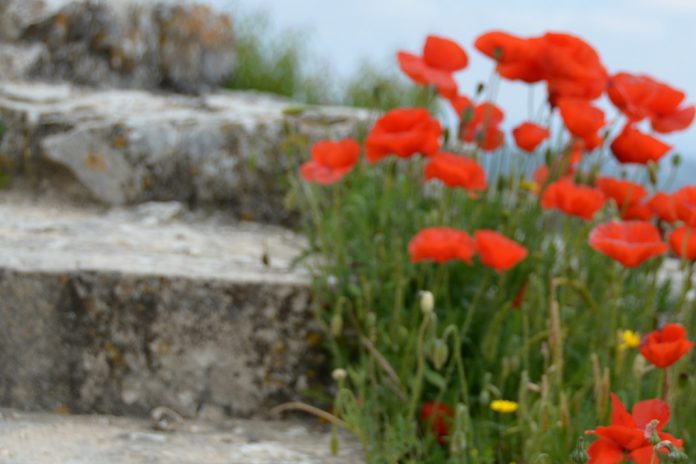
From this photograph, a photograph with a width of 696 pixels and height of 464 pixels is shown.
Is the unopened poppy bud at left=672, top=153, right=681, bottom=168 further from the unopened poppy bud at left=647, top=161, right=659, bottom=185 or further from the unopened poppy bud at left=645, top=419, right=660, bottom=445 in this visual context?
the unopened poppy bud at left=645, top=419, right=660, bottom=445

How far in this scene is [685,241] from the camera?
6.97ft

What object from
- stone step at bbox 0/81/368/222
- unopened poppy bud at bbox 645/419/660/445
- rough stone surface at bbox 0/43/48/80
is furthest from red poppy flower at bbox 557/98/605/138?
rough stone surface at bbox 0/43/48/80

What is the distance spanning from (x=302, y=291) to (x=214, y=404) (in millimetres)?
373

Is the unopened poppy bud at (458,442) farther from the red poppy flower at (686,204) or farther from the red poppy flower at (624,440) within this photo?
the red poppy flower at (686,204)

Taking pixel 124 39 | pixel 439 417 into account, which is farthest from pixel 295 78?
pixel 439 417

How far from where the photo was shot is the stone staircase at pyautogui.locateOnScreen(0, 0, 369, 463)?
253cm

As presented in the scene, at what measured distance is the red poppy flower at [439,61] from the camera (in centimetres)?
252

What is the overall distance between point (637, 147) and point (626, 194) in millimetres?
177

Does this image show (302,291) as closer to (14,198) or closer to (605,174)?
(605,174)

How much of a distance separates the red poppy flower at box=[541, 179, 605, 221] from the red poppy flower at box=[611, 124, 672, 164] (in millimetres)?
152

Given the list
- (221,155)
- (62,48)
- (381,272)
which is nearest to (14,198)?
(221,155)

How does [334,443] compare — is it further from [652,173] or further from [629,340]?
[652,173]

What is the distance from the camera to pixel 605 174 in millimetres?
2902

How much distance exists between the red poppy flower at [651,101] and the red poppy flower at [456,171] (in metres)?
0.41
